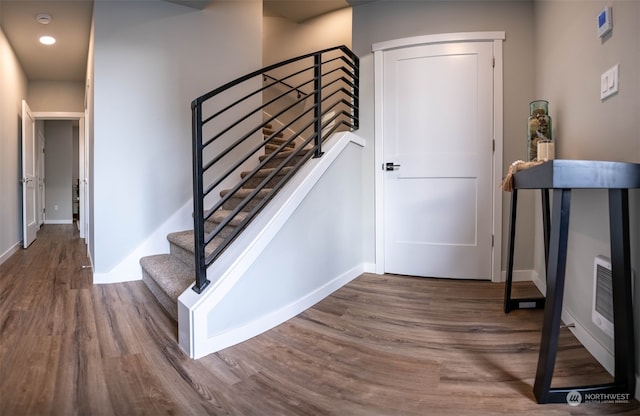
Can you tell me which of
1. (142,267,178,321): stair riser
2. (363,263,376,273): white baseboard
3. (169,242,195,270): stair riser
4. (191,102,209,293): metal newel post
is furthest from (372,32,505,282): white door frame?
(142,267,178,321): stair riser

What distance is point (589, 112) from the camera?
64.9 inches

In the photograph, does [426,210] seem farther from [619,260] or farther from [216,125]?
[216,125]

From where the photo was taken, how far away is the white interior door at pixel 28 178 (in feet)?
13.8

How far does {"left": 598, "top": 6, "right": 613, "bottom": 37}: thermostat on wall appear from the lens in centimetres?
142

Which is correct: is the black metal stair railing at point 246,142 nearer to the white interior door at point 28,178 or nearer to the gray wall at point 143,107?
the gray wall at point 143,107

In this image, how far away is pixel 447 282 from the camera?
2695mm

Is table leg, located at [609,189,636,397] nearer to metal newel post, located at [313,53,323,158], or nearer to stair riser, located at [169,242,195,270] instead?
metal newel post, located at [313,53,323,158]

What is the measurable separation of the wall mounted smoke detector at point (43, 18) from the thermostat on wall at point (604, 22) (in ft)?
14.0

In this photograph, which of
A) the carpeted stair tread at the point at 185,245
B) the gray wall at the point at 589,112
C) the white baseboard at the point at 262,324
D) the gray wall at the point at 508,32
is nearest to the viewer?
Result: the gray wall at the point at 589,112

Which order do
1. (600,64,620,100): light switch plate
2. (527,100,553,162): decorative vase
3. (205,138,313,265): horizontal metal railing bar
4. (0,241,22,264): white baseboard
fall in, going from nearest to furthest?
(600,64,620,100): light switch plate < (205,138,313,265): horizontal metal railing bar < (527,100,553,162): decorative vase < (0,241,22,264): white baseboard

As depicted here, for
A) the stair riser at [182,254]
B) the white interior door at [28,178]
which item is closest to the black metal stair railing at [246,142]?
the stair riser at [182,254]

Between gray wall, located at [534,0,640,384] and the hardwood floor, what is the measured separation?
383 mm

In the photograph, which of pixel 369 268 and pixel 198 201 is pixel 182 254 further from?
pixel 369 268

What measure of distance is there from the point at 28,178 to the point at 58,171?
3536mm
